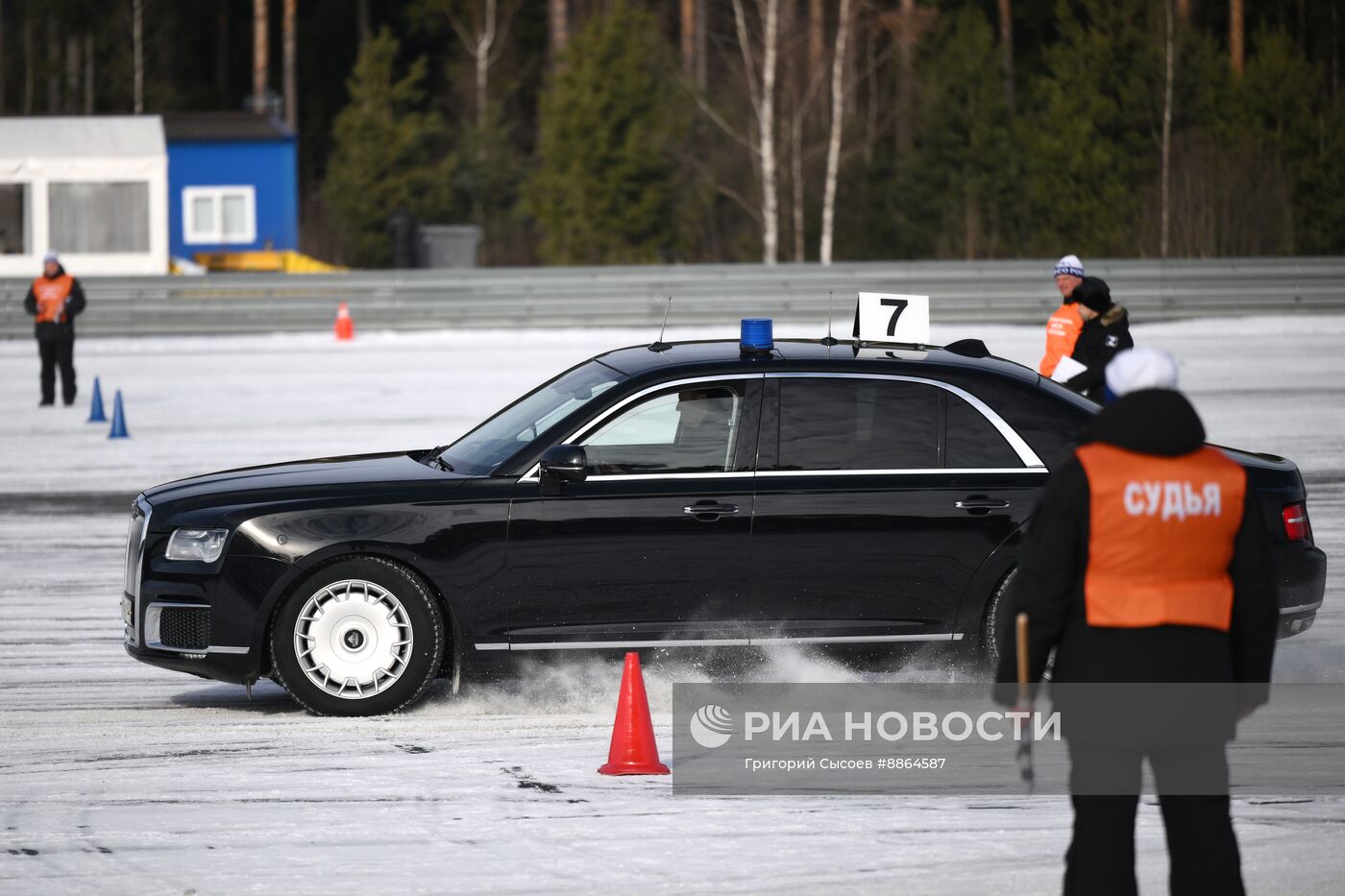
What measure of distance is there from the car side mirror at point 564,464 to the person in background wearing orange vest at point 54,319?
14.3 meters

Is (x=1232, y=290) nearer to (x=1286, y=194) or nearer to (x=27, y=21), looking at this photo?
(x=1286, y=194)

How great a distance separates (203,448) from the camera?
16812 mm

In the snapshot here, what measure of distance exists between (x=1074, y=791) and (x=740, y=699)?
3457 mm

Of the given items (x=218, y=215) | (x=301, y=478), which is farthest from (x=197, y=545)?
(x=218, y=215)

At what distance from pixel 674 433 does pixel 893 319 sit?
1.82 metres

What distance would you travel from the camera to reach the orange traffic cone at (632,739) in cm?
640

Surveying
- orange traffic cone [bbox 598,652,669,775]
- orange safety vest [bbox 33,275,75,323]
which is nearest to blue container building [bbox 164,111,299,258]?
orange safety vest [bbox 33,275,75,323]

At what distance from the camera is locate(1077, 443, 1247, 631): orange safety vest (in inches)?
161

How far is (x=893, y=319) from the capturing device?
8789mm

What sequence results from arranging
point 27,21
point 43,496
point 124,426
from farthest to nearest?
1. point 27,21
2. point 124,426
3. point 43,496

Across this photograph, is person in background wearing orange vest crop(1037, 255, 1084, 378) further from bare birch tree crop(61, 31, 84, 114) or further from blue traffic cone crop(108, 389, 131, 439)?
bare birch tree crop(61, 31, 84, 114)

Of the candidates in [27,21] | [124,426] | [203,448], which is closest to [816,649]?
[203,448]

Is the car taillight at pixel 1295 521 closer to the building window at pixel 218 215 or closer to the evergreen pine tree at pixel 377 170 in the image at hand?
the building window at pixel 218 215

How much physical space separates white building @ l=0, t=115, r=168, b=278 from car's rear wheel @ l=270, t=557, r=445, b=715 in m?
29.0
